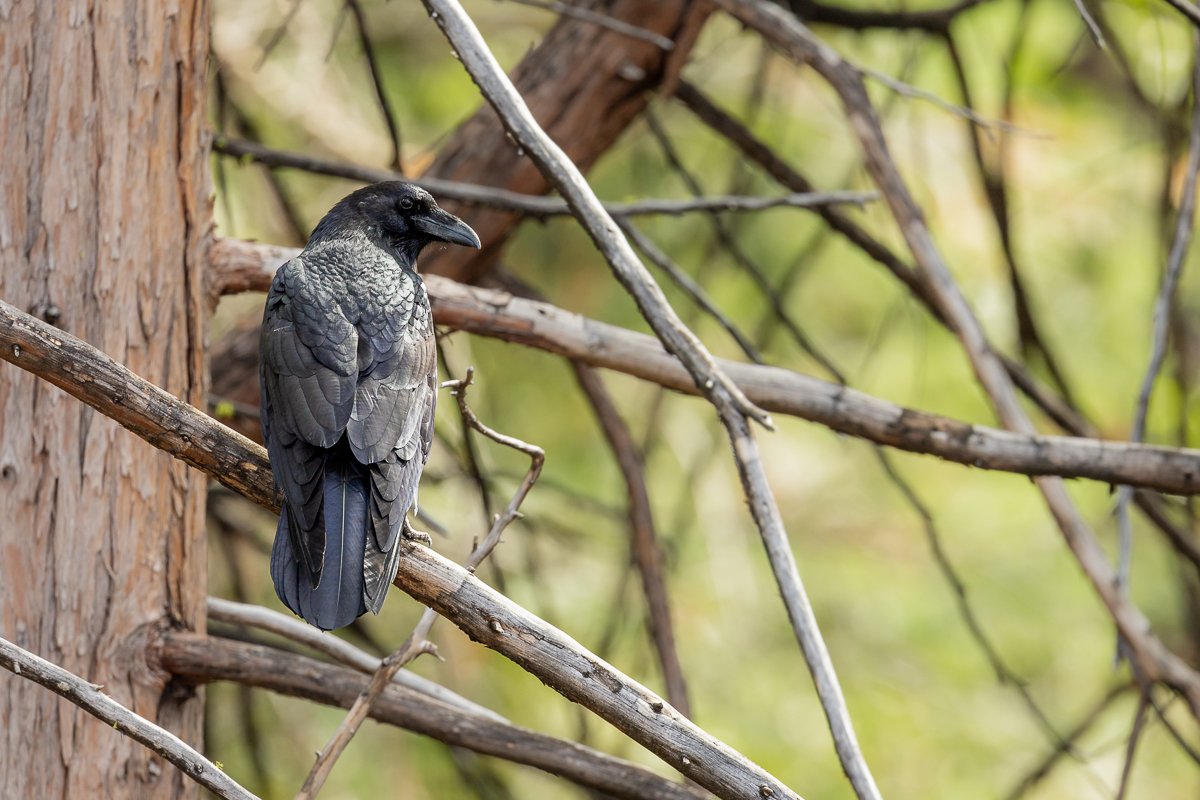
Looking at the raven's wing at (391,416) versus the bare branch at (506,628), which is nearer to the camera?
the bare branch at (506,628)

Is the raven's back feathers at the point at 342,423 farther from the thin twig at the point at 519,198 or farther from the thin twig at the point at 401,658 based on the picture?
the thin twig at the point at 519,198

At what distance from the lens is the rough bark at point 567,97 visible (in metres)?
4.09

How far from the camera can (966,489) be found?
6.22 m

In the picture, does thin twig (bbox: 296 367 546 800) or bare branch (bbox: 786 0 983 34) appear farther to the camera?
bare branch (bbox: 786 0 983 34)

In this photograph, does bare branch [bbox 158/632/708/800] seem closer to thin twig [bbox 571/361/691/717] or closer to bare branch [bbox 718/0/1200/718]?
thin twig [bbox 571/361/691/717]

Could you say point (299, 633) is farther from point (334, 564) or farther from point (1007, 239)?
point (1007, 239)

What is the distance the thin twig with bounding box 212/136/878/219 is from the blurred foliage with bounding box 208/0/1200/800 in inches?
60.5

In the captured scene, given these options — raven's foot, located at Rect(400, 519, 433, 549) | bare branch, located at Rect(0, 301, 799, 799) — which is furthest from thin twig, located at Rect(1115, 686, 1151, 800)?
raven's foot, located at Rect(400, 519, 433, 549)

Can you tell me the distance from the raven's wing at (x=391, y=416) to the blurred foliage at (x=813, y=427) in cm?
215

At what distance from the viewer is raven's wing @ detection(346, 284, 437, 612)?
2203 millimetres

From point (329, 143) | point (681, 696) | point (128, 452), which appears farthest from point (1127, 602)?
point (329, 143)

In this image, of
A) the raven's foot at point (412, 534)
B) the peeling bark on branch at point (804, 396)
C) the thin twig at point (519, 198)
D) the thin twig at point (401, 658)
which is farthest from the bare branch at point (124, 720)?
the thin twig at point (519, 198)

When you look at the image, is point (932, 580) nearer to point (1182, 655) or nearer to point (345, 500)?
point (1182, 655)

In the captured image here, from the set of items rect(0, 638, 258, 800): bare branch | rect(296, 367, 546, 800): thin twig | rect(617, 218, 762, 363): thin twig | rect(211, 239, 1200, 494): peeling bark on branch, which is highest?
rect(617, 218, 762, 363): thin twig
